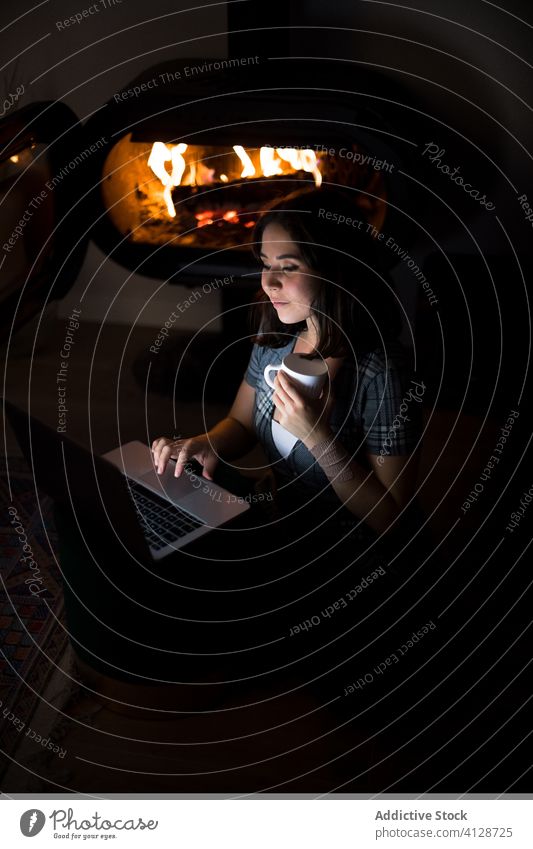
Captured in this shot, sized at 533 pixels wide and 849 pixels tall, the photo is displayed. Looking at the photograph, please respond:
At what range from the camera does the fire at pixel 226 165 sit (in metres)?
0.95

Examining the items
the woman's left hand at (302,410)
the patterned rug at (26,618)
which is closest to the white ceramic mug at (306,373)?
the woman's left hand at (302,410)

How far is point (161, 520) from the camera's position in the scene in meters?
0.67

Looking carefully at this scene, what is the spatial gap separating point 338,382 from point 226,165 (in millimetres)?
487

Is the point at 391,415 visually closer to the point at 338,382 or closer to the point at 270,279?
the point at 338,382

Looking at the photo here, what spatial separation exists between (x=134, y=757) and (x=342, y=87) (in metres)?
0.84

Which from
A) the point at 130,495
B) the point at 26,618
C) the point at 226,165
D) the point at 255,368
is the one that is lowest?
the point at 26,618

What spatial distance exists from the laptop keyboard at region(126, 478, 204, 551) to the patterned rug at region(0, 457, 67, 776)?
0.31ft

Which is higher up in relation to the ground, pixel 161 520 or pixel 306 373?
pixel 306 373

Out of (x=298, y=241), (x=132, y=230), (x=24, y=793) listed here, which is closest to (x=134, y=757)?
(x=24, y=793)

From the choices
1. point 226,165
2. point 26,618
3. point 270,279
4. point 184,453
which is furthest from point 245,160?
point 26,618

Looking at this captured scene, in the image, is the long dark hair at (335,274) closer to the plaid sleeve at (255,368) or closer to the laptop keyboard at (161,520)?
the plaid sleeve at (255,368)

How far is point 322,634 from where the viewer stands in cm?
66
